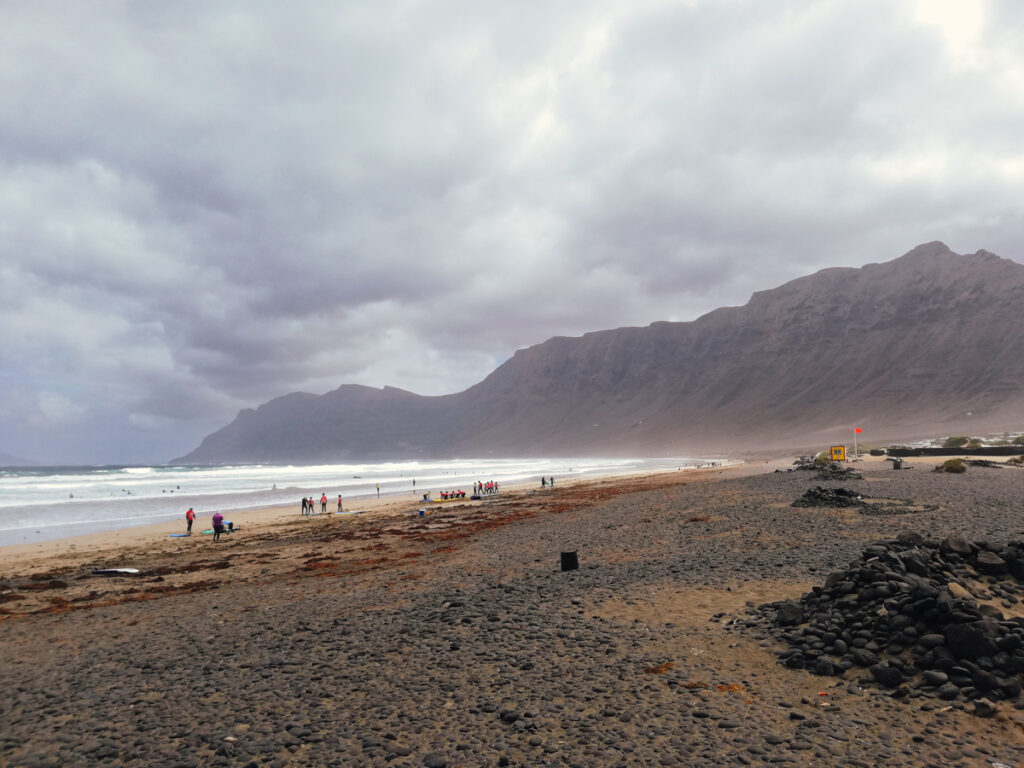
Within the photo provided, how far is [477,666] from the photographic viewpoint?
7379mm

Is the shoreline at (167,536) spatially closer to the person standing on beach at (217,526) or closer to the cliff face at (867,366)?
the person standing on beach at (217,526)

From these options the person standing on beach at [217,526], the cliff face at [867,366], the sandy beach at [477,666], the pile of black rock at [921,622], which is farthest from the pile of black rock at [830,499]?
the cliff face at [867,366]

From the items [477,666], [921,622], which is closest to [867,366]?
[921,622]

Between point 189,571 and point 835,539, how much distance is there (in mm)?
19168

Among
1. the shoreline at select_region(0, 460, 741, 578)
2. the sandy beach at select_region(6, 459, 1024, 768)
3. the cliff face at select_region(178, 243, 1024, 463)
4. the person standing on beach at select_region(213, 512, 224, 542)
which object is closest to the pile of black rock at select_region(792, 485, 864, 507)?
the sandy beach at select_region(6, 459, 1024, 768)

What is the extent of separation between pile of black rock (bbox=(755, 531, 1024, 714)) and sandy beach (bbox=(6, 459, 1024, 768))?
0.23m

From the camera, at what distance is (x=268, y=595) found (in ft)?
42.5

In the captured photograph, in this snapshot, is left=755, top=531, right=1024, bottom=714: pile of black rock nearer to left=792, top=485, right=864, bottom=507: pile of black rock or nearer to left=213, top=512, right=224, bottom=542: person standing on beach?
left=792, top=485, right=864, bottom=507: pile of black rock

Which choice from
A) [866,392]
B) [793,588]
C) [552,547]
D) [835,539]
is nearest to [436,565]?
[552,547]

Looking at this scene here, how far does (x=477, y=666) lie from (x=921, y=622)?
218 inches

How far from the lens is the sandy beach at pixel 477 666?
536cm

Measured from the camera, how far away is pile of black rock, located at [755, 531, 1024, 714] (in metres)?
5.90

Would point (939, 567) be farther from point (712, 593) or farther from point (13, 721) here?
point (13, 721)

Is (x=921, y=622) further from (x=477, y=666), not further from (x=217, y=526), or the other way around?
(x=217, y=526)
